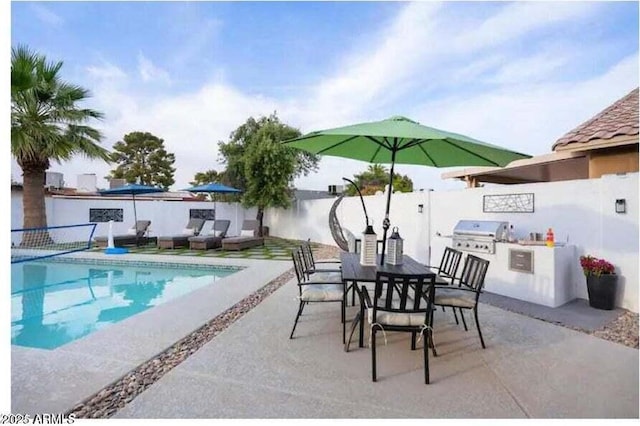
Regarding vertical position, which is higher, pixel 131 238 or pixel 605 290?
pixel 131 238

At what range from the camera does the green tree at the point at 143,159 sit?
29234 mm

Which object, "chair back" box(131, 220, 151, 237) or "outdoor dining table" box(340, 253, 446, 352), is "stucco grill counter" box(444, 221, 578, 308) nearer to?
"outdoor dining table" box(340, 253, 446, 352)

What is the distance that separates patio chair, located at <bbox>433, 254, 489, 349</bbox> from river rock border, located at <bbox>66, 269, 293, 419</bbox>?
8.45ft

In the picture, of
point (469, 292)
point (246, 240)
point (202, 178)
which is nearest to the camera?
point (469, 292)

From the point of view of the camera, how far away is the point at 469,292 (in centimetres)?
381

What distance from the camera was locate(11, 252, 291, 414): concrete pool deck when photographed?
8.44 feet

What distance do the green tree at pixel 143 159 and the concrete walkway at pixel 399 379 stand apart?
94.7ft

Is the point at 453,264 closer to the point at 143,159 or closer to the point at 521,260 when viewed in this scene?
the point at 521,260

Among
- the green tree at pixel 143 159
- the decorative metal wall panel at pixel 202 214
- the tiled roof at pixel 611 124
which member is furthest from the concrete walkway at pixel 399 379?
the green tree at pixel 143 159

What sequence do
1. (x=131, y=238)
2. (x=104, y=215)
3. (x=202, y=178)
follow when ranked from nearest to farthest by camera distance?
(x=131, y=238) → (x=104, y=215) → (x=202, y=178)

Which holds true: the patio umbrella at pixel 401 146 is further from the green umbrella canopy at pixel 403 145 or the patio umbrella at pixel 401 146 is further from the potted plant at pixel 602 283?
the potted plant at pixel 602 283

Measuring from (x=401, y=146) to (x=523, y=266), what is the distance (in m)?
2.90

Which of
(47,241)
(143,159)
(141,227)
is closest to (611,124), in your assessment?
(141,227)

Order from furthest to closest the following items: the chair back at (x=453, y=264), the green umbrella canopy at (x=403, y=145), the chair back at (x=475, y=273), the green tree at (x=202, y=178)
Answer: the green tree at (x=202, y=178) < the chair back at (x=453, y=264) < the chair back at (x=475, y=273) < the green umbrella canopy at (x=403, y=145)
